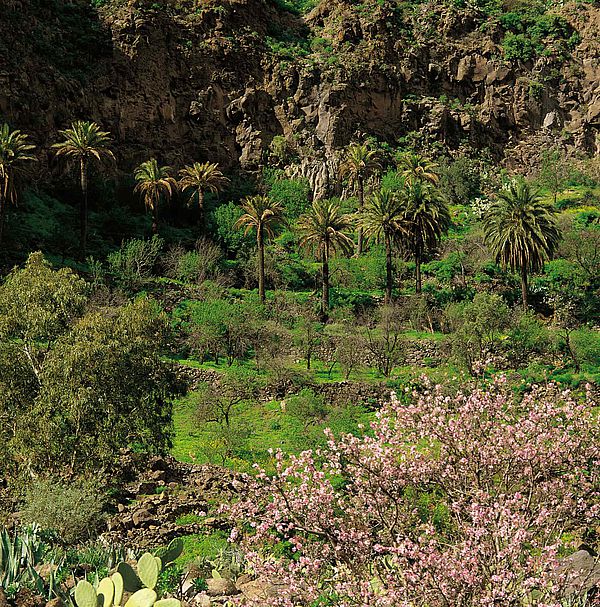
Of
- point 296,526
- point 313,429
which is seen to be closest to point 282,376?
point 313,429

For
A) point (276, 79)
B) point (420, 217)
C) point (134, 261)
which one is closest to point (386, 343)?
point (420, 217)

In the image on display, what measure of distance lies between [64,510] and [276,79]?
6087 centimetres

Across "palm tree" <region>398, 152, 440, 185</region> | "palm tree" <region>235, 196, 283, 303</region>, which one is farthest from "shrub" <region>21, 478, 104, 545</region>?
"palm tree" <region>398, 152, 440, 185</region>

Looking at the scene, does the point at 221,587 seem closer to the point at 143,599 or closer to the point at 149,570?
the point at 149,570

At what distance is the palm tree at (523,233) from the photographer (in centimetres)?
4150

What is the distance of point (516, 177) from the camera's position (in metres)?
69.6

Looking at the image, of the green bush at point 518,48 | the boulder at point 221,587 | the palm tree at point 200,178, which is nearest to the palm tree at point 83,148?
the palm tree at point 200,178

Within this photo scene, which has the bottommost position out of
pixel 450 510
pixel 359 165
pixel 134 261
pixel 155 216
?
pixel 134 261

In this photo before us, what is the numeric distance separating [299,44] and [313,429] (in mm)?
60336

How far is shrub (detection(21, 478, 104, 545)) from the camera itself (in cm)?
1451

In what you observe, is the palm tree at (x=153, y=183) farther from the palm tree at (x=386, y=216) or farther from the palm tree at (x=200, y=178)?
the palm tree at (x=386, y=216)

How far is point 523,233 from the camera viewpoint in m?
41.5

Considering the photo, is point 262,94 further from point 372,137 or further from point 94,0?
point 94,0

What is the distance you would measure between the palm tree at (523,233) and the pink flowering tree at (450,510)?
112 ft
